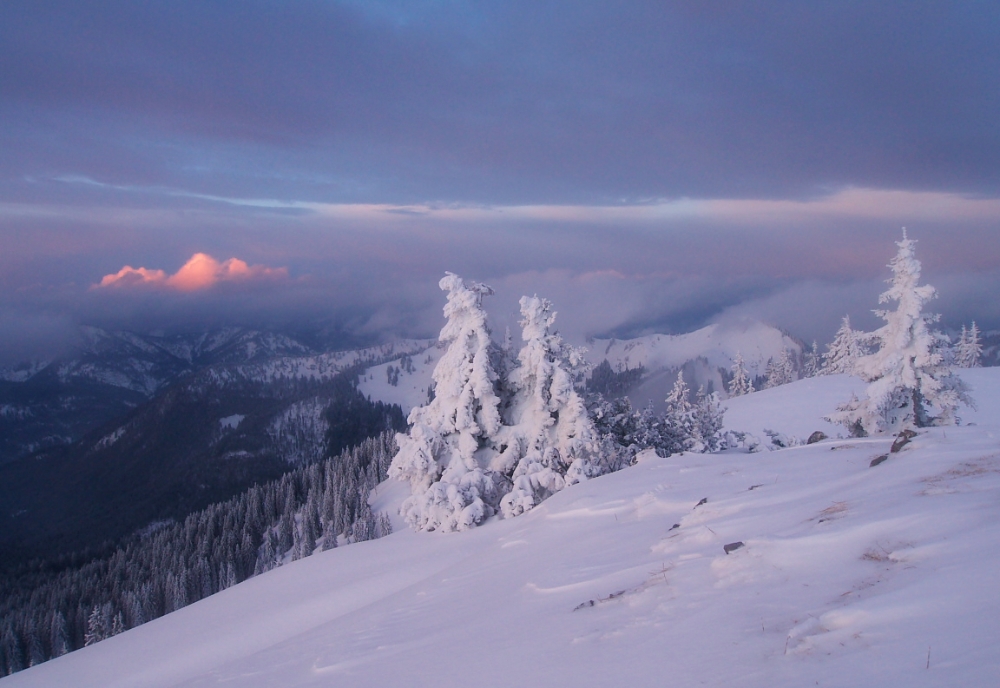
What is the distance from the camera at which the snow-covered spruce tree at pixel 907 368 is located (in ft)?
68.9

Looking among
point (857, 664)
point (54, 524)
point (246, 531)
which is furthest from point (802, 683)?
point (54, 524)

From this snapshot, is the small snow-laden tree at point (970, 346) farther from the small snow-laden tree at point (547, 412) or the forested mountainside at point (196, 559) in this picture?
the forested mountainside at point (196, 559)

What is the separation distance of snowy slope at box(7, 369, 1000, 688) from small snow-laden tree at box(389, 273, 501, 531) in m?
8.13

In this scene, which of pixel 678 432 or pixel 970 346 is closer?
pixel 678 432

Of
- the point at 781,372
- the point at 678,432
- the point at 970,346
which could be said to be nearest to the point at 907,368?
the point at 678,432

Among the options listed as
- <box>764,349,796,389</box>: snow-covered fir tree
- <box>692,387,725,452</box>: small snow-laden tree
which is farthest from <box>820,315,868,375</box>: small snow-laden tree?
<box>692,387,725,452</box>: small snow-laden tree

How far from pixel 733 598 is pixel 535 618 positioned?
229 cm

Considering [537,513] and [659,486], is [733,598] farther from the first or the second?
[537,513]

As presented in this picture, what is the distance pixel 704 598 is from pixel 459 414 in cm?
1673

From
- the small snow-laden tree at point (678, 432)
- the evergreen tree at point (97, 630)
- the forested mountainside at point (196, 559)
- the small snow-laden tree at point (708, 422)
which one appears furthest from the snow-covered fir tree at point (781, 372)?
the evergreen tree at point (97, 630)

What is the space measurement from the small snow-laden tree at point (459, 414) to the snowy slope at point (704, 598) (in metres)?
8.13

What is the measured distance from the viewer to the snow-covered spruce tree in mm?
21000

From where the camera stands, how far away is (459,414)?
21797 mm

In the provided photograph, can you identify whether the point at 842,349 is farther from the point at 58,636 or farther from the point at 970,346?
the point at 58,636
